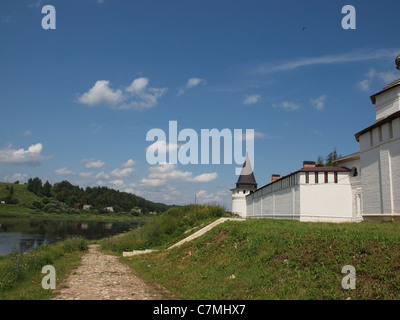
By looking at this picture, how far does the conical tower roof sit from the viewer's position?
149 ft

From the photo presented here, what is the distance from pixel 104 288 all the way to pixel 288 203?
67.3 feet

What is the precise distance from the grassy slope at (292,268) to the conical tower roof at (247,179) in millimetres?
32113

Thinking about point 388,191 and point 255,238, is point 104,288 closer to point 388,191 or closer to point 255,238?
point 255,238

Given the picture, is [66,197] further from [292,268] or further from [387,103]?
[292,268]

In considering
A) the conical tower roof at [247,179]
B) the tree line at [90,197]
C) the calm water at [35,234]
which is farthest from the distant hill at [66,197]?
the conical tower roof at [247,179]

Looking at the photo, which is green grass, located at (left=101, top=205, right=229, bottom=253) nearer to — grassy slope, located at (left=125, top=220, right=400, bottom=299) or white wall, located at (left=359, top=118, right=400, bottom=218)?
grassy slope, located at (left=125, top=220, right=400, bottom=299)

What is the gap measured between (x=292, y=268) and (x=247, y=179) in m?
37.4

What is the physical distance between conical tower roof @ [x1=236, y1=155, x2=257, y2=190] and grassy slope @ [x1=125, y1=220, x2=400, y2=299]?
32.1m

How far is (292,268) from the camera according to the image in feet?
28.7

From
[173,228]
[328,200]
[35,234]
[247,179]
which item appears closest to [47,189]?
[35,234]

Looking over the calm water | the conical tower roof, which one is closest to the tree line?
the calm water
